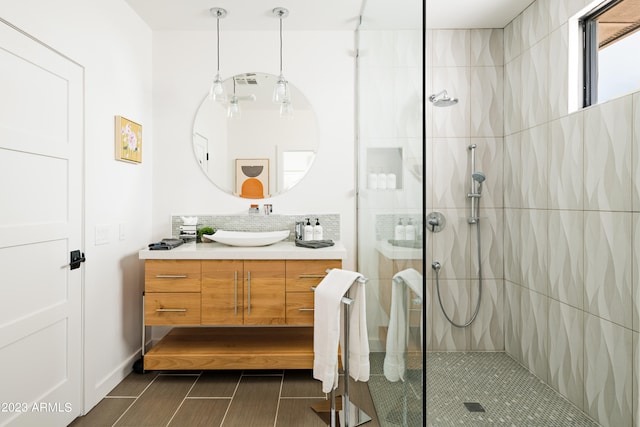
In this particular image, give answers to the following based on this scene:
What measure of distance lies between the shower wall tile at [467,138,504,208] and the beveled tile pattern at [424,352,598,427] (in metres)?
1.18

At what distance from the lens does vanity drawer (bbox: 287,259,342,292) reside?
2.50m

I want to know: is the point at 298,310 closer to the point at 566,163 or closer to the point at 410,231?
the point at 410,231

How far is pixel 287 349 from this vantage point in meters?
2.56

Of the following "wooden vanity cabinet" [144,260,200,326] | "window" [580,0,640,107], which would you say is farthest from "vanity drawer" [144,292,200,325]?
"window" [580,0,640,107]

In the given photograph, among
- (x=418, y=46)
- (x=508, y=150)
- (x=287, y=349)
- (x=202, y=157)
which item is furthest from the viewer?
(x=202, y=157)

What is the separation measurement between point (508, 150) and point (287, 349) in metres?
2.17

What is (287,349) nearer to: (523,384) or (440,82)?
(523,384)

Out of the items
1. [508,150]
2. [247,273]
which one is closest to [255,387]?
[247,273]

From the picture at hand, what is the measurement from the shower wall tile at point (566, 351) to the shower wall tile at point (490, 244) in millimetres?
573

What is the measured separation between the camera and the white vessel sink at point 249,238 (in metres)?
2.62

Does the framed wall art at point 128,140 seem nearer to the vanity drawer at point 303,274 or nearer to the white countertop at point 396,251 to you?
the vanity drawer at point 303,274

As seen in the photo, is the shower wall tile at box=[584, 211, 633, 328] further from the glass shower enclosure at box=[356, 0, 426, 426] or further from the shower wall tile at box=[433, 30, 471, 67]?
the shower wall tile at box=[433, 30, 471, 67]

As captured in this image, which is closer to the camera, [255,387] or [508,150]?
[255,387]

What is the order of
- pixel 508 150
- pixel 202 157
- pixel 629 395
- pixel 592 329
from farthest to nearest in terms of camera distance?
pixel 202 157, pixel 508 150, pixel 592 329, pixel 629 395
